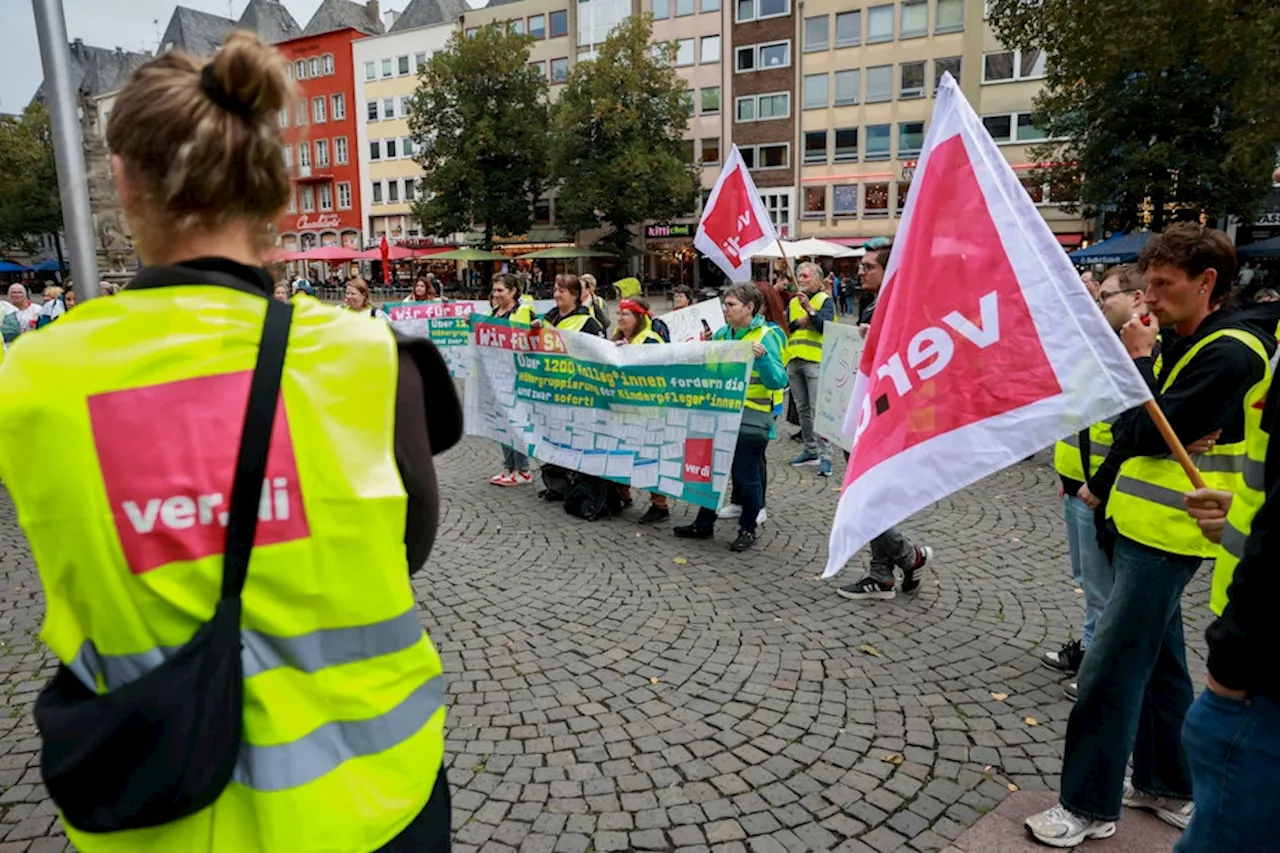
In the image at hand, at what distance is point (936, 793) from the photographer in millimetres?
3533

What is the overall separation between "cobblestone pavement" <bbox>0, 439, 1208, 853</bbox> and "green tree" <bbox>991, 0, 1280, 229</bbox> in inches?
501

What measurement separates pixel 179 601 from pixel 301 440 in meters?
0.29

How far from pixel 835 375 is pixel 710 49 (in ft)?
151

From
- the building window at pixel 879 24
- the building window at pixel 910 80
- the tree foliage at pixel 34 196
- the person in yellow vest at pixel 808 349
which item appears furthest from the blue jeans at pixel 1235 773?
the tree foliage at pixel 34 196

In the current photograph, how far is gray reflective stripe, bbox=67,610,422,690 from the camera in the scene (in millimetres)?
1268

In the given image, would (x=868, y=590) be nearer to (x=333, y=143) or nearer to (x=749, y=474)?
(x=749, y=474)

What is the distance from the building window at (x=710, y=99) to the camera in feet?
162

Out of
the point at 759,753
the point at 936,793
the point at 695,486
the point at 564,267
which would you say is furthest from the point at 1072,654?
the point at 564,267

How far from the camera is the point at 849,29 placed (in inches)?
1774

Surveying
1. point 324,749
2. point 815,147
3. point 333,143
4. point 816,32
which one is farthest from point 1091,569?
point 333,143

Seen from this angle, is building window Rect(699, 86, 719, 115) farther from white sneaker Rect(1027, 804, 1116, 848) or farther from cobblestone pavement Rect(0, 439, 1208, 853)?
white sneaker Rect(1027, 804, 1116, 848)

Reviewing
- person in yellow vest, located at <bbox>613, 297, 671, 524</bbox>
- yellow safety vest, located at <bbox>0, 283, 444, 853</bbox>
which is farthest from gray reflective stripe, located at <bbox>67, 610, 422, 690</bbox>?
person in yellow vest, located at <bbox>613, 297, 671, 524</bbox>

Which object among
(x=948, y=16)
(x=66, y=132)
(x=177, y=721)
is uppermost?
(x=948, y=16)

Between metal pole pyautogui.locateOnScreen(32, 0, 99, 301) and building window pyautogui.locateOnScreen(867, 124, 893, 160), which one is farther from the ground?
building window pyautogui.locateOnScreen(867, 124, 893, 160)
